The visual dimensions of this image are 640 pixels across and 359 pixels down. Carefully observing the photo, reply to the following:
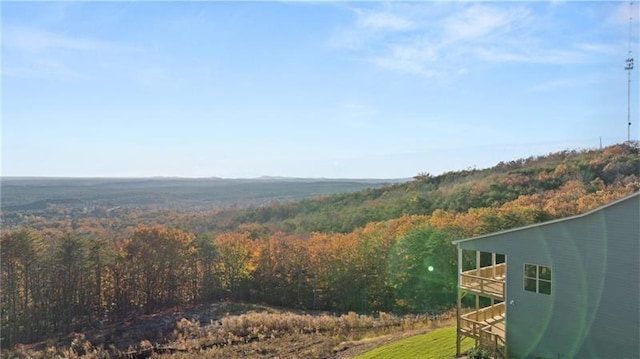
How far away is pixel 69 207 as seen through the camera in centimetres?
10556

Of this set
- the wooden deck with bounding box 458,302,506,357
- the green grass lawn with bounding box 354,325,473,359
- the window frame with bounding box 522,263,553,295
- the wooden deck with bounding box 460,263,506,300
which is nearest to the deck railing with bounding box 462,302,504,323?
the wooden deck with bounding box 458,302,506,357

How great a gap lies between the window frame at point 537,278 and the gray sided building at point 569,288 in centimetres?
3

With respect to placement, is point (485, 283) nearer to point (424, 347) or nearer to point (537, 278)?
point (537, 278)

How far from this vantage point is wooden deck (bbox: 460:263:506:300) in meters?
16.0

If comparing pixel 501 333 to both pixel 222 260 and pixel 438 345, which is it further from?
pixel 222 260

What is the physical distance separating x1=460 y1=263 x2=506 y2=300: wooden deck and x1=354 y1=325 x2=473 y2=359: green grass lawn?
2.10 meters

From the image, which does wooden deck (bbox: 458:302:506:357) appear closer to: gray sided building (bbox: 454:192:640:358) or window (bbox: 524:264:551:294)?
gray sided building (bbox: 454:192:640:358)

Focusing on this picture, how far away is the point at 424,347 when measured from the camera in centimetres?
1831

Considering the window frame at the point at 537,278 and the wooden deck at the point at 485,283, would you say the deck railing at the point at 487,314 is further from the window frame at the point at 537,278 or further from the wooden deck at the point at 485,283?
the window frame at the point at 537,278

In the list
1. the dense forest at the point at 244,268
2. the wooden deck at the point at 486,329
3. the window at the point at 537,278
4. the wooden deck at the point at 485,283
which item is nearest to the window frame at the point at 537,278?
the window at the point at 537,278

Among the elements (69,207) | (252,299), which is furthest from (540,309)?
(69,207)

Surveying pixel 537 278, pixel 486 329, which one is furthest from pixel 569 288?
pixel 486 329

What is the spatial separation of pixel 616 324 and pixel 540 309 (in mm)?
2055

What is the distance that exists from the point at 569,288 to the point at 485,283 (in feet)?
9.95
